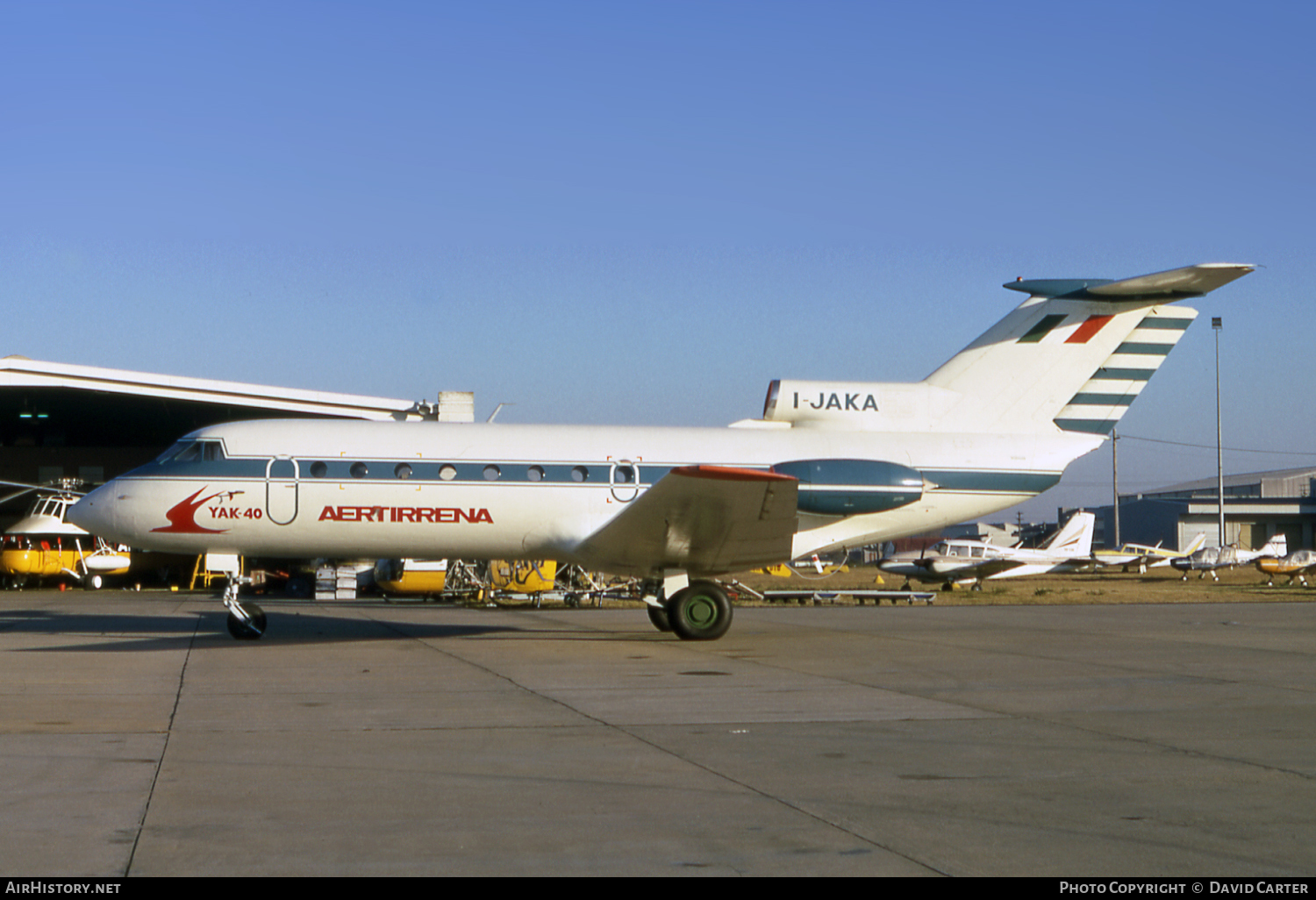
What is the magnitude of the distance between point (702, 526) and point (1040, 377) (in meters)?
5.98

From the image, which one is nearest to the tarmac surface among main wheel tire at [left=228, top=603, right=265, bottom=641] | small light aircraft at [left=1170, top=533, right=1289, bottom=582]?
main wheel tire at [left=228, top=603, right=265, bottom=641]

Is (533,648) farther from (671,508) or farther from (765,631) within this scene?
(765,631)

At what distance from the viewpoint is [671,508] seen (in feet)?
50.6

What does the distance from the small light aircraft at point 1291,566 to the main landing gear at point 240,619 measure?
153ft

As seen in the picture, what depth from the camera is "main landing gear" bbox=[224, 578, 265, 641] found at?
55.7ft

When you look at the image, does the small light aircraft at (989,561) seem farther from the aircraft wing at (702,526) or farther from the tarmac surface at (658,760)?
the aircraft wing at (702,526)

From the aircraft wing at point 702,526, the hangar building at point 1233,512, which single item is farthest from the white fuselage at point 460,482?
the hangar building at point 1233,512

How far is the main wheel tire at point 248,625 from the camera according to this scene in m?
17.1

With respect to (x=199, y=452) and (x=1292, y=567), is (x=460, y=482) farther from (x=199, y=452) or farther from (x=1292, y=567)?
(x=1292, y=567)

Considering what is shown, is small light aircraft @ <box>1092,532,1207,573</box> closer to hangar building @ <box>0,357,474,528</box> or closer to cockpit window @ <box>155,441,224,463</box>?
hangar building @ <box>0,357,474,528</box>

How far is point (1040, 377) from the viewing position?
17.9 metres

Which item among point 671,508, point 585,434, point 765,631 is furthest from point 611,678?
point 765,631

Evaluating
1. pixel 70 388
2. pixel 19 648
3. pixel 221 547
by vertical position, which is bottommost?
pixel 19 648

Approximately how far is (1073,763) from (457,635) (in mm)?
12676
